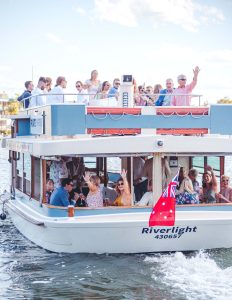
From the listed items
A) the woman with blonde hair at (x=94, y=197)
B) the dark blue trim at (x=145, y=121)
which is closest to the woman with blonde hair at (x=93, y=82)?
the dark blue trim at (x=145, y=121)

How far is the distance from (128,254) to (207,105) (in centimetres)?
363

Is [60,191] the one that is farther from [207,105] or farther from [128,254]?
[207,105]

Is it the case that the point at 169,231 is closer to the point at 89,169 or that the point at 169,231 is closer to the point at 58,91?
the point at 58,91

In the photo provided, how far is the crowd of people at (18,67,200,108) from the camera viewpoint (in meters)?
15.6

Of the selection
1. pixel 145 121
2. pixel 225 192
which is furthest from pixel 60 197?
pixel 225 192

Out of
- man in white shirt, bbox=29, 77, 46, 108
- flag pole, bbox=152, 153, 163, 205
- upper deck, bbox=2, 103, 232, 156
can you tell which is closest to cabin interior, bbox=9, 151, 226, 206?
flag pole, bbox=152, 153, 163, 205

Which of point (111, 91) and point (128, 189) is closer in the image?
point (128, 189)

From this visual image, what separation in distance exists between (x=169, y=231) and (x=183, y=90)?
144 inches

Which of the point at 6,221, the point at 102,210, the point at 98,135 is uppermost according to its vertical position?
the point at 98,135

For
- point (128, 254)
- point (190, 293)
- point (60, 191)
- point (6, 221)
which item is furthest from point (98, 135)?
point (6, 221)

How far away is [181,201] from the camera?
559 inches

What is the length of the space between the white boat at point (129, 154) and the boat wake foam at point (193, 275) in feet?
1.27

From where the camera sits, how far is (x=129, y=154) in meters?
13.9

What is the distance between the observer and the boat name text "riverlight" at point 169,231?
531 inches
